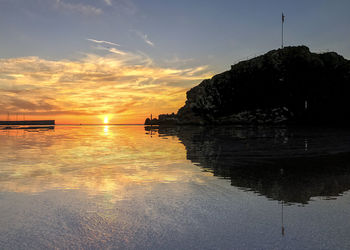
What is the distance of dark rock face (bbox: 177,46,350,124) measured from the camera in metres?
62.6

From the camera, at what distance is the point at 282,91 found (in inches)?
2744

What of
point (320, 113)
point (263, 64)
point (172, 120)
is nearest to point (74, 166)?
point (320, 113)

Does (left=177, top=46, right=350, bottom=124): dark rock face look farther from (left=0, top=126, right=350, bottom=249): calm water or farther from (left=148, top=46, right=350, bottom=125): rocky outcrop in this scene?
(left=0, top=126, right=350, bottom=249): calm water

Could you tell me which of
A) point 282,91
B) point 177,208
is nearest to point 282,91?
point 282,91

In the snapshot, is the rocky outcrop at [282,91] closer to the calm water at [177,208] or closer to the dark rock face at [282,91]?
the dark rock face at [282,91]

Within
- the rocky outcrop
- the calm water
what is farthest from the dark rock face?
the calm water

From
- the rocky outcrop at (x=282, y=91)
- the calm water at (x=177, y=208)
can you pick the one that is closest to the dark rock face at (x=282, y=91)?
the rocky outcrop at (x=282, y=91)

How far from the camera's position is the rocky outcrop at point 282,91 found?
6262 cm

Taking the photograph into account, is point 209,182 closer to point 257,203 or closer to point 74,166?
point 257,203

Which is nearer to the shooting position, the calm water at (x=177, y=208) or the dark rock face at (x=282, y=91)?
the calm water at (x=177, y=208)

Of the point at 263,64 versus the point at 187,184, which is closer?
the point at 187,184

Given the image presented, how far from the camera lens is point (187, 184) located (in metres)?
8.01

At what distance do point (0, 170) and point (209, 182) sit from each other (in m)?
8.15

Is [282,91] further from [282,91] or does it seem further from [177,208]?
[177,208]
